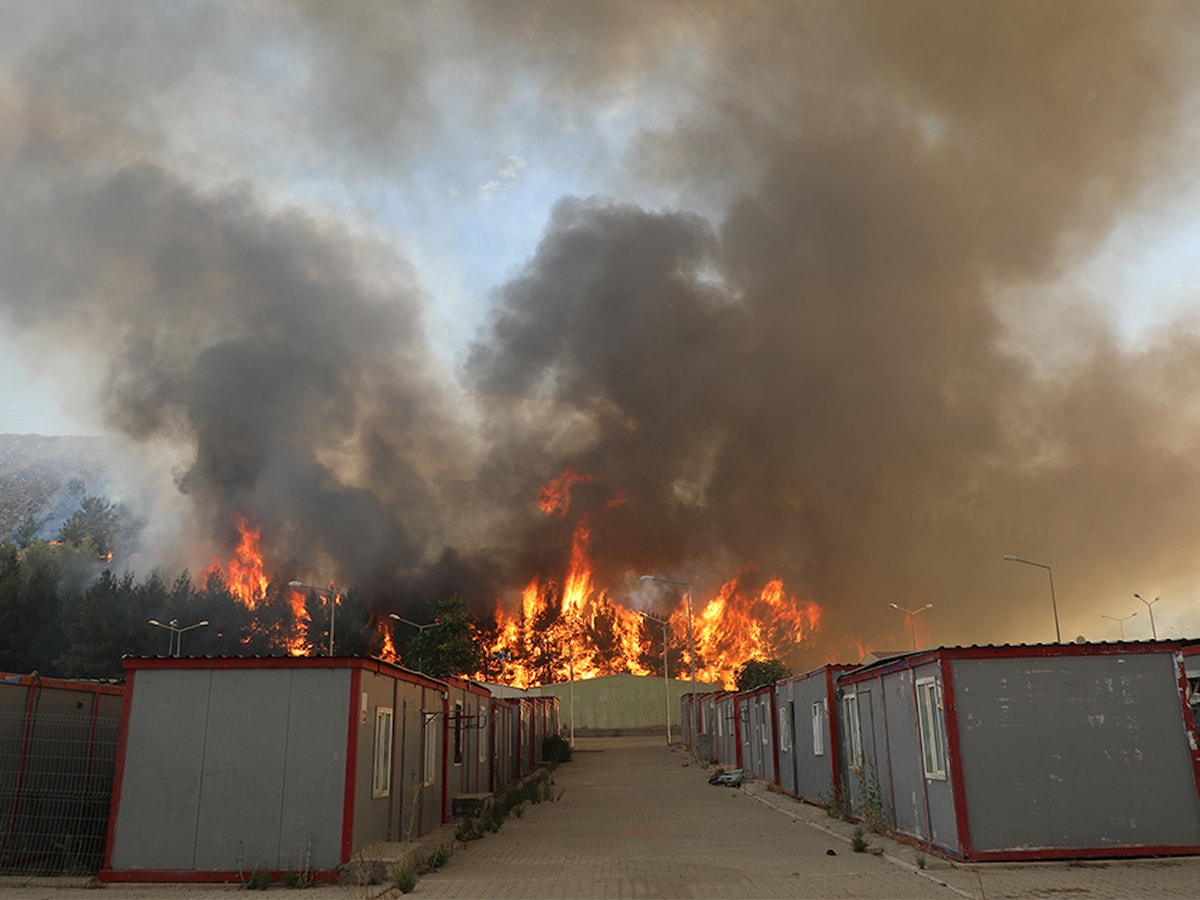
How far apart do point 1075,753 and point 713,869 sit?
5.51 m

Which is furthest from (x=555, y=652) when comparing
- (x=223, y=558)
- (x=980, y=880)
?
(x=980, y=880)

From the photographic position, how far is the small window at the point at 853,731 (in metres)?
18.2

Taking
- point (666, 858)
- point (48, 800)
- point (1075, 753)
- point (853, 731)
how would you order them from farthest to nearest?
point (853, 731) < point (666, 858) < point (48, 800) < point (1075, 753)

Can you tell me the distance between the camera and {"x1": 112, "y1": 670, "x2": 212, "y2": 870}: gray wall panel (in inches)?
498

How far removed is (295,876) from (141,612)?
5064 centimetres

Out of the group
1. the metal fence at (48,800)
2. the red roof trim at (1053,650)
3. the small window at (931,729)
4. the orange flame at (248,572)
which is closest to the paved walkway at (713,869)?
the metal fence at (48,800)

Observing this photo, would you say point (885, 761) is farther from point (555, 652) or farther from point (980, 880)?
point (555, 652)

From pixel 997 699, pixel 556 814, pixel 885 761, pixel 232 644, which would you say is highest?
pixel 232 644

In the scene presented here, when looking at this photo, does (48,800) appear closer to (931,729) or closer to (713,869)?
(713,869)

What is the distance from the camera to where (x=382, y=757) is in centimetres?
1474

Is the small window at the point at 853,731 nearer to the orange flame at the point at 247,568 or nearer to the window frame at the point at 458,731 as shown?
the window frame at the point at 458,731

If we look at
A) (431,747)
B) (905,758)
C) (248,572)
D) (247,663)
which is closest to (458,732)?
(431,747)

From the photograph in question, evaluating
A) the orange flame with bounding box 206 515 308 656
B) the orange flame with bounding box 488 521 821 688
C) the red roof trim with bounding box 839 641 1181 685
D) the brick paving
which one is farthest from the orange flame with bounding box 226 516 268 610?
the red roof trim with bounding box 839 641 1181 685

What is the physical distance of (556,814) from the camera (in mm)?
23297
